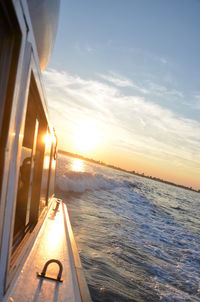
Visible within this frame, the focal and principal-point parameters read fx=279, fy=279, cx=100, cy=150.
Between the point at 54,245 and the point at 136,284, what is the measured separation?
340 cm

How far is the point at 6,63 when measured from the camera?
1467 millimetres

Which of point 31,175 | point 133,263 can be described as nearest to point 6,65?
point 31,175

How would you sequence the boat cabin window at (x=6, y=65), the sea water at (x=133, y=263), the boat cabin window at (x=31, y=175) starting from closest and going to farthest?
1. the boat cabin window at (x=6, y=65)
2. the boat cabin window at (x=31, y=175)
3. the sea water at (x=133, y=263)

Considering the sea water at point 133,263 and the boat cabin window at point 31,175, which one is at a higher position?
the boat cabin window at point 31,175

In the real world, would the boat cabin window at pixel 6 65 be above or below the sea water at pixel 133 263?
above

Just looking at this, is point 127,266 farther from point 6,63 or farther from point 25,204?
point 6,63

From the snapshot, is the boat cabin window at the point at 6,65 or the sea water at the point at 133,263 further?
Answer: the sea water at the point at 133,263

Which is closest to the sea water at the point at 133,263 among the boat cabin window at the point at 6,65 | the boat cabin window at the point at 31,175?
the boat cabin window at the point at 31,175

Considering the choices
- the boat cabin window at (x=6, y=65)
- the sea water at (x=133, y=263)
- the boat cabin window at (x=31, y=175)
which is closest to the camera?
the boat cabin window at (x=6, y=65)

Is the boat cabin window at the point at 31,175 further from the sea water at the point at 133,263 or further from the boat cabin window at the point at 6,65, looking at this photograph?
the sea water at the point at 133,263

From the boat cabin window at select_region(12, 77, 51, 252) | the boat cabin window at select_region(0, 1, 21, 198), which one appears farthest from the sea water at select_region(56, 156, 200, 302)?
the boat cabin window at select_region(0, 1, 21, 198)

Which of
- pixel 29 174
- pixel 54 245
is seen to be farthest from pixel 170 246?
pixel 29 174

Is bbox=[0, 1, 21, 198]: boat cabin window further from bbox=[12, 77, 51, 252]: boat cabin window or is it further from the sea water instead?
the sea water

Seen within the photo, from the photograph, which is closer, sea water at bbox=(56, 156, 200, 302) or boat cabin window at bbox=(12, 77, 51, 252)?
boat cabin window at bbox=(12, 77, 51, 252)
